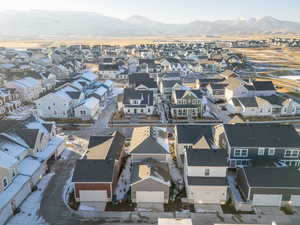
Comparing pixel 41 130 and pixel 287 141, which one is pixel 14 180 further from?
pixel 287 141

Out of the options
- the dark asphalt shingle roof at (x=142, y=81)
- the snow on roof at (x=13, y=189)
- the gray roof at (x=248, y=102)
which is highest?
the dark asphalt shingle roof at (x=142, y=81)

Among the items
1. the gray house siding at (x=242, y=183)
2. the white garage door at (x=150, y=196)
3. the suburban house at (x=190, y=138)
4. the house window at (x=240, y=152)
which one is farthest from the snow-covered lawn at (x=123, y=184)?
the house window at (x=240, y=152)

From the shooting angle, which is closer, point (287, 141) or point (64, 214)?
point (64, 214)

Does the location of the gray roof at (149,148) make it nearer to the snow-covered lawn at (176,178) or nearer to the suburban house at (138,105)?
the snow-covered lawn at (176,178)

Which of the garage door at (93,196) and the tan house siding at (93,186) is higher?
the tan house siding at (93,186)

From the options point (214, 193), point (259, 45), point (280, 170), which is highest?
point (259, 45)

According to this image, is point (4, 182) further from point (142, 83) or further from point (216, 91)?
point (216, 91)

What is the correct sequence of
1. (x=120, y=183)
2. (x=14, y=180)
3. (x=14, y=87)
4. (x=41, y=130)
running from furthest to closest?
(x=14, y=87)
(x=41, y=130)
(x=120, y=183)
(x=14, y=180)

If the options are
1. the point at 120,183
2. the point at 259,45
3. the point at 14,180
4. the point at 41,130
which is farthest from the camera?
the point at 259,45

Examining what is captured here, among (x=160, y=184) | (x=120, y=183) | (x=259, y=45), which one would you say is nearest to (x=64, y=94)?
(x=120, y=183)

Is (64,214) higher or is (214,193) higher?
(214,193)
